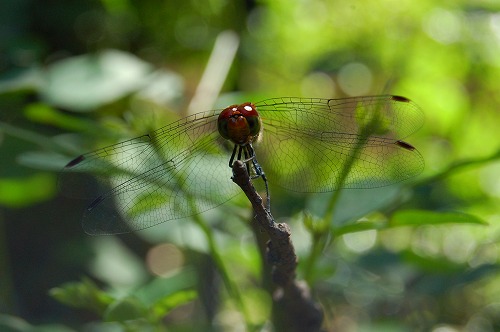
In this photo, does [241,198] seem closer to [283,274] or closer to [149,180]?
[149,180]

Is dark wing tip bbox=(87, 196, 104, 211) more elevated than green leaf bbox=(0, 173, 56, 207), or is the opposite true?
green leaf bbox=(0, 173, 56, 207)

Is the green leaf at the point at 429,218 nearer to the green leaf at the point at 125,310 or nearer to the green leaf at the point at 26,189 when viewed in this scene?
the green leaf at the point at 125,310

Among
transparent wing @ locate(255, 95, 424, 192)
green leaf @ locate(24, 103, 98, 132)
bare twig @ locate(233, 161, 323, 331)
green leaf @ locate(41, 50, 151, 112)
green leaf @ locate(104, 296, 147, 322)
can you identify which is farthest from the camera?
green leaf @ locate(41, 50, 151, 112)

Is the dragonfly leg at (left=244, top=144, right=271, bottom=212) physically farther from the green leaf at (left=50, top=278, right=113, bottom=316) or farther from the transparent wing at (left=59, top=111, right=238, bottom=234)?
the green leaf at (left=50, top=278, right=113, bottom=316)

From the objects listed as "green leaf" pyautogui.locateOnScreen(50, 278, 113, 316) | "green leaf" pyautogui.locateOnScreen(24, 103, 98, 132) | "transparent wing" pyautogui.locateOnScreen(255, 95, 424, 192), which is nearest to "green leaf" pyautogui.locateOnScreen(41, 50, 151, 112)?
"green leaf" pyautogui.locateOnScreen(24, 103, 98, 132)

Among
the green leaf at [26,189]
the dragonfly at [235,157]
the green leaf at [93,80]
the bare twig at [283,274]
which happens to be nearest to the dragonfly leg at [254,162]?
the dragonfly at [235,157]

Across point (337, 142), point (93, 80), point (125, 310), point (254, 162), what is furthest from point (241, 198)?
point (93, 80)

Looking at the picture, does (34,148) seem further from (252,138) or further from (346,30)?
(346,30)

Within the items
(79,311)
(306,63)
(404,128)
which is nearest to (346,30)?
(306,63)
